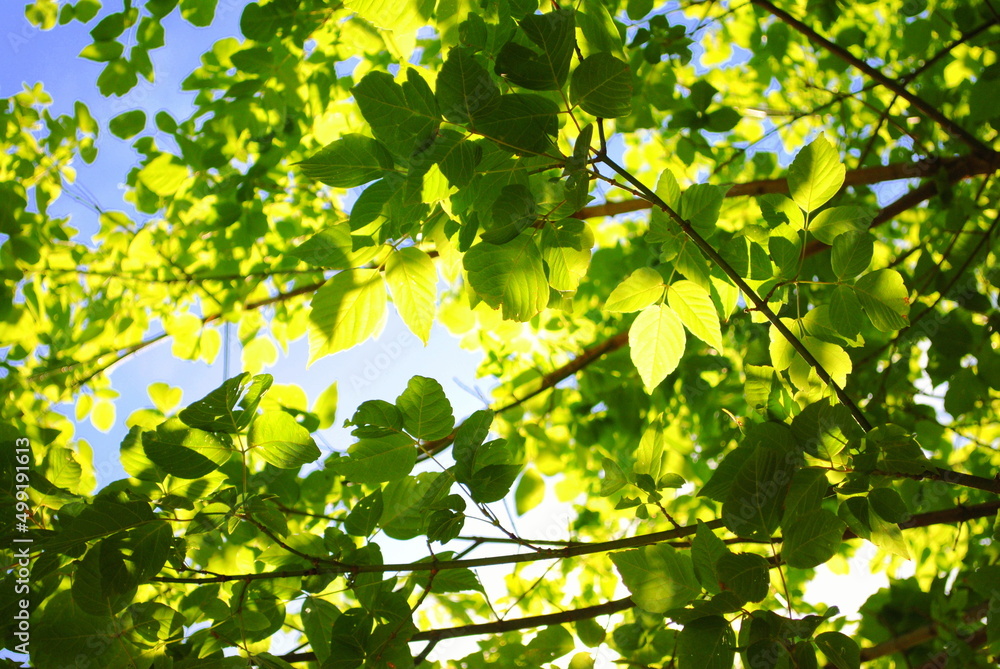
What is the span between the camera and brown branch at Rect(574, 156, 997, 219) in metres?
2.09

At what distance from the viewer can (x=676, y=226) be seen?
1007 millimetres

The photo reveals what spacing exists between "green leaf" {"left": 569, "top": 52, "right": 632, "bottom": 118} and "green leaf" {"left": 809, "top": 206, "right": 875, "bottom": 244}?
49 cm

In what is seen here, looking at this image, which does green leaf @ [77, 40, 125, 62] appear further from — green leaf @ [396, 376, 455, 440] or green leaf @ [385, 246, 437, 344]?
green leaf @ [396, 376, 455, 440]

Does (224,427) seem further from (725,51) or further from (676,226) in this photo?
(725,51)

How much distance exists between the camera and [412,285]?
1.13 m

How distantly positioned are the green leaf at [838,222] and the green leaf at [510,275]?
514 millimetres

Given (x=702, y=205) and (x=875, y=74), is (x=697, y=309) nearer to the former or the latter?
(x=702, y=205)

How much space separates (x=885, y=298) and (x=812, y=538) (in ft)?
1.41

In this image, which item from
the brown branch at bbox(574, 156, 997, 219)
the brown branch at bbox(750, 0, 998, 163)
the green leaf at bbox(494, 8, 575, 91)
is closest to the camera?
the green leaf at bbox(494, 8, 575, 91)

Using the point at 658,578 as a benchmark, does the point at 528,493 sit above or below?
above

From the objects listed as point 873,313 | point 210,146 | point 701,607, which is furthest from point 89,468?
point 873,313

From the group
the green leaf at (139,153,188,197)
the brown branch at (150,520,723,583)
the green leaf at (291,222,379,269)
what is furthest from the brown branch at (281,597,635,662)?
the green leaf at (139,153,188,197)

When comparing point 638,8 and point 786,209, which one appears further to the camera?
point 638,8

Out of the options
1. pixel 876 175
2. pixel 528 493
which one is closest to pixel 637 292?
pixel 528 493
